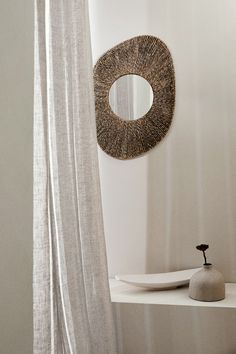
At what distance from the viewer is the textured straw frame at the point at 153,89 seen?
180 centimetres

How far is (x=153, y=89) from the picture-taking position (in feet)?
5.97

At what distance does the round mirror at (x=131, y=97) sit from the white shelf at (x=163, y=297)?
2.82ft

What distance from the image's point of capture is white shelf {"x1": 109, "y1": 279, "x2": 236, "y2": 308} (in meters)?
1.35

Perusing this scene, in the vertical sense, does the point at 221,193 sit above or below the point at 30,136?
below

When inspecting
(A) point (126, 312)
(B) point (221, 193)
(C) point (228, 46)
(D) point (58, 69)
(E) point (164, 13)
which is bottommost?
(A) point (126, 312)

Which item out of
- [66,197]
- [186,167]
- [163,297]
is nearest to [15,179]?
[66,197]

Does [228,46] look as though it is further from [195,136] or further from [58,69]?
[58,69]

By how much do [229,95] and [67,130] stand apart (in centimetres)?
101

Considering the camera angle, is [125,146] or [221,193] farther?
[125,146]

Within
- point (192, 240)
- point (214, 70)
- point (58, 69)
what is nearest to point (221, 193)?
point (192, 240)

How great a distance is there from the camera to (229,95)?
1.71 metres

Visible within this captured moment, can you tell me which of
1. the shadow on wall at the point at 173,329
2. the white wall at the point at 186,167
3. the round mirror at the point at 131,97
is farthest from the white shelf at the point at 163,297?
the round mirror at the point at 131,97

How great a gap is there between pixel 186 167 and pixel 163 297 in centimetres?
64

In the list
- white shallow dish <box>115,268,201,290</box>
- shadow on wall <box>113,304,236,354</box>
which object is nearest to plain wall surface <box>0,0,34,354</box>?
shadow on wall <box>113,304,236,354</box>
